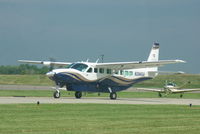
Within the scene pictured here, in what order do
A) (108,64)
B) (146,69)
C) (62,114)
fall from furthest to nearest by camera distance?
(146,69) → (108,64) → (62,114)

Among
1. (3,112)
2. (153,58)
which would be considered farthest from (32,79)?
(3,112)

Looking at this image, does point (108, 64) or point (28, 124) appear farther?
point (108, 64)

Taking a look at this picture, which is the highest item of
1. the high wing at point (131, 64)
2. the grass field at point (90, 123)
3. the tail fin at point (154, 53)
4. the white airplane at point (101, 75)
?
the tail fin at point (154, 53)

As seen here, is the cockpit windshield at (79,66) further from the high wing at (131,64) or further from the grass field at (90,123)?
the grass field at (90,123)

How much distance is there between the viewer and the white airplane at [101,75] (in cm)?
4212

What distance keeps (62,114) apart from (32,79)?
97.2 m

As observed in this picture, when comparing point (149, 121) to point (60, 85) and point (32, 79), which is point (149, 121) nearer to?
point (60, 85)

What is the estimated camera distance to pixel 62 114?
76.6 ft

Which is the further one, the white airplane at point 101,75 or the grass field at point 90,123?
the white airplane at point 101,75

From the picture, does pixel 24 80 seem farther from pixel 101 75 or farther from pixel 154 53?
pixel 101 75

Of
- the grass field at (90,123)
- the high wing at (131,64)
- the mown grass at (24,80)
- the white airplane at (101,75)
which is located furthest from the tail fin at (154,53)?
the mown grass at (24,80)

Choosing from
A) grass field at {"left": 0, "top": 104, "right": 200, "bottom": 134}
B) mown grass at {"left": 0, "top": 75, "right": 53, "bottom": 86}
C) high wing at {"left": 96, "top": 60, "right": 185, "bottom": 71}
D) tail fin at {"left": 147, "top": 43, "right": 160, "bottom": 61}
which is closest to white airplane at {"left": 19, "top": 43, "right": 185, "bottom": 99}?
high wing at {"left": 96, "top": 60, "right": 185, "bottom": 71}

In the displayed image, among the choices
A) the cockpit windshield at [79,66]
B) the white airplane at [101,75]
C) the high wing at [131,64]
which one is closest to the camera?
the white airplane at [101,75]

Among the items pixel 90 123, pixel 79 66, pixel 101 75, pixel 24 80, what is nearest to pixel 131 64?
pixel 101 75
